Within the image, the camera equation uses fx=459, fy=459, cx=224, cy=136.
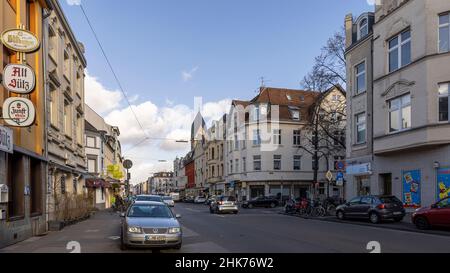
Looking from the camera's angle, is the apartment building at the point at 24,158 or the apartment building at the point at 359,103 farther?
the apartment building at the point at 359,103

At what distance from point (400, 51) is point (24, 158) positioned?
20925 millimetres

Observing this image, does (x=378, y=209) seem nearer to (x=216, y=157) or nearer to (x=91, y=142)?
(x=91, y=142)

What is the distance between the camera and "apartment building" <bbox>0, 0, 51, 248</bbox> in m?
14.3

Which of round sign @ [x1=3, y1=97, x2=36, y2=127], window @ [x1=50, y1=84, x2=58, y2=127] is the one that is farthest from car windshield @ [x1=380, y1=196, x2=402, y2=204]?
round sign @ [x1=3, y1=97, x2=36, y2=127]

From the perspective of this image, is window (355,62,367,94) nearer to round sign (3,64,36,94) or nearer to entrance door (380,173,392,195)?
entrance door (380,173,392,195)

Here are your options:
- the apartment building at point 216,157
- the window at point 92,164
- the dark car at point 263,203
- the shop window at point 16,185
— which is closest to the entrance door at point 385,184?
the shop window at point 16,185

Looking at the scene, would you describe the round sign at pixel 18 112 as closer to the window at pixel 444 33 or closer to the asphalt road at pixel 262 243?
the asphalt road at pixel 262 243

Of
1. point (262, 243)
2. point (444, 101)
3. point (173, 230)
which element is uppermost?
point (444, 101)

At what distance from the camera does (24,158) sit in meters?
16.3

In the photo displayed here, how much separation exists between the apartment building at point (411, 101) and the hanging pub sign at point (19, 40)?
18817 mm

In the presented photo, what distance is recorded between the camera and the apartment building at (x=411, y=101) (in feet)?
76.4

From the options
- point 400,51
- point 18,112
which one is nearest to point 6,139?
point 18,112

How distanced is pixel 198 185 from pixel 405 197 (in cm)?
7565
